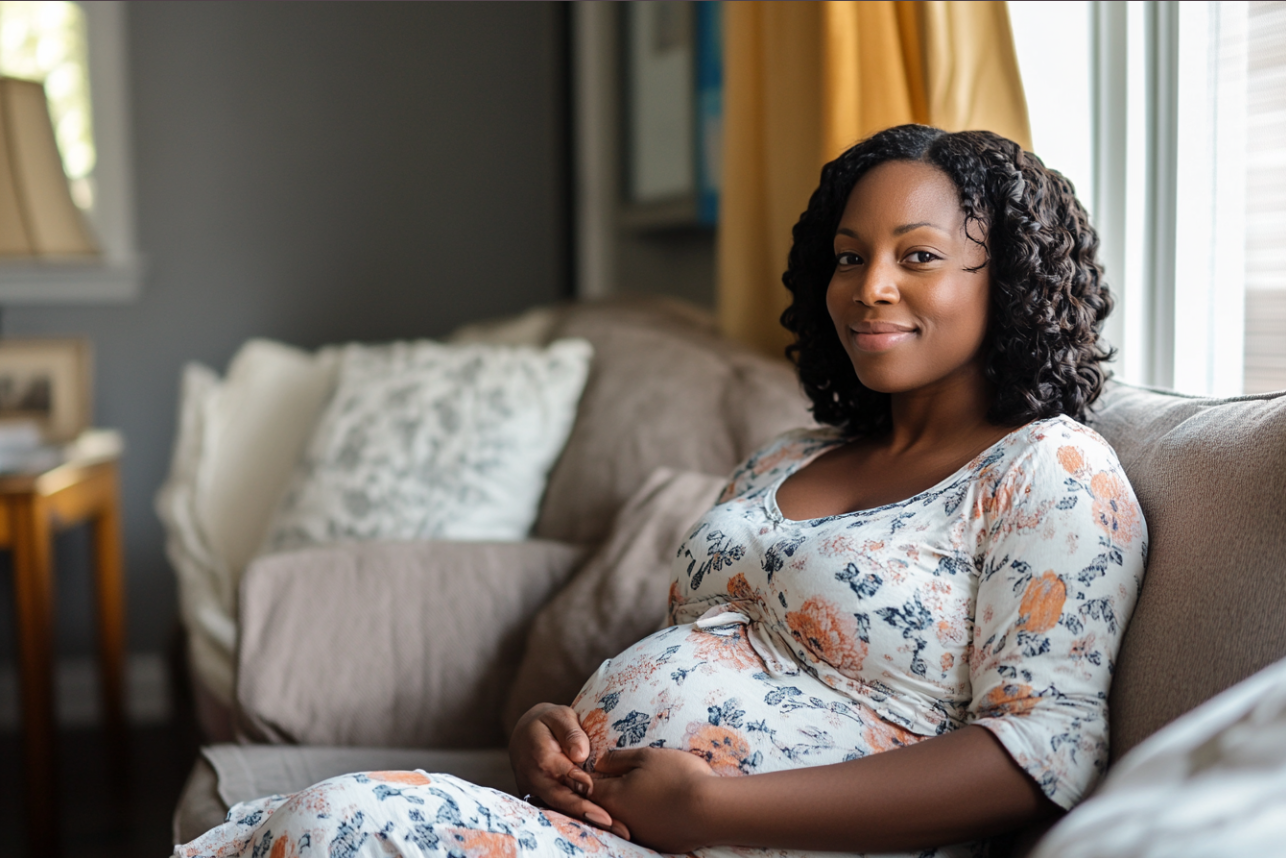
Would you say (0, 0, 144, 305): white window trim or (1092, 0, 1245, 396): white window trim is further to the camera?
(0, 0, 144, 305): white window trim

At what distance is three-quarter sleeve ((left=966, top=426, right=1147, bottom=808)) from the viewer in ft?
2.58

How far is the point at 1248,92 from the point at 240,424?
1.75 meters

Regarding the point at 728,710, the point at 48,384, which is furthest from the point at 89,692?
the point at 728,710

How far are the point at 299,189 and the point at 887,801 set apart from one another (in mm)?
2501

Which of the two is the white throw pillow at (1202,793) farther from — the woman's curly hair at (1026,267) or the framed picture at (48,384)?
the framed picture at (48,384)

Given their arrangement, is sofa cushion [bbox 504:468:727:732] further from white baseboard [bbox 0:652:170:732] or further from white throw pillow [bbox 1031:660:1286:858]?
white baseboard [bbox 0:652:170:732]

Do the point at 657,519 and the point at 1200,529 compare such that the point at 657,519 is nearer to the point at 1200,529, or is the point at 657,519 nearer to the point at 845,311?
the point at 845,311

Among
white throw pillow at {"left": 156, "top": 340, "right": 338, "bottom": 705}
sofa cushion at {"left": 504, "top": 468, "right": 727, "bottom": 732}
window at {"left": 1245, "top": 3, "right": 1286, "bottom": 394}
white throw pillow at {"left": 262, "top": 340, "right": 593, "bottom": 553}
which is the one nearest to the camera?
window at {"left": 1245, "top": 3, "right": 1286, "bottom": 394}

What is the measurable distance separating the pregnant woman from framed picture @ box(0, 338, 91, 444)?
6.36 ft

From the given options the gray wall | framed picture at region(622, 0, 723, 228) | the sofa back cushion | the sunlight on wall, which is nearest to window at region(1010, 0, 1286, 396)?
the sofa back cushion

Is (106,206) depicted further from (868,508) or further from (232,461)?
(868,508)

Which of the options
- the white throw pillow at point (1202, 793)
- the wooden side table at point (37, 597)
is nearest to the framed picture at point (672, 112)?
the wooden side table at point (37, 597)

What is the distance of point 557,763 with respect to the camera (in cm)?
96

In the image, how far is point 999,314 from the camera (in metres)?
0.99
